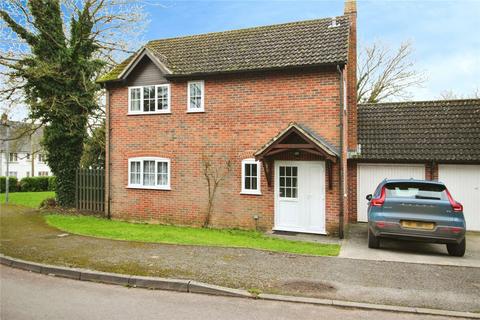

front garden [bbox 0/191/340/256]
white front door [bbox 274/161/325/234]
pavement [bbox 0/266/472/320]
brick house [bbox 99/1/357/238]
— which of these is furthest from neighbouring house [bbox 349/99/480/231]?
pavement [bbox 0/266/472/320]

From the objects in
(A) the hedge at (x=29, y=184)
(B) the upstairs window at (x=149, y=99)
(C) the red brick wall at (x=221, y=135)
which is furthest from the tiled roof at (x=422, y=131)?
(A) the hedge at (x=29, y=184)

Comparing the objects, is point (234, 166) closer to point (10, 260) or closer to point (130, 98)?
point (130, 98)

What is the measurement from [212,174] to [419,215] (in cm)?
699

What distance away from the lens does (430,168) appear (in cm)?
1434

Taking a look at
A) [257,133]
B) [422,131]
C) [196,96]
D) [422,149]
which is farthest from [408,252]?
[196,96]

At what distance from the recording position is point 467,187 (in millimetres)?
13938

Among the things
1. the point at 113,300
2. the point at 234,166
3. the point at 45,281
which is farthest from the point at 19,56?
the point at 113,300

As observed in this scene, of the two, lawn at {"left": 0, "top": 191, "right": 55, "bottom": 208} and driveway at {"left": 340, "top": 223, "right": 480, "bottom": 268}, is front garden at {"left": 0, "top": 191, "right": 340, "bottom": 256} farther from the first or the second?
lawn at {"left": 0, "top": 191, "right": 55, "bottom": 208}

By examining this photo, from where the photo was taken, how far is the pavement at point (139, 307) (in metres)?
5.27

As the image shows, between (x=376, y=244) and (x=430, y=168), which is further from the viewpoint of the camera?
(x=430, y=168)

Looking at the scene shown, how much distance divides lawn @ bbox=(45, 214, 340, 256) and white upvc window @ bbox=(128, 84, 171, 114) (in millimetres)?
4487

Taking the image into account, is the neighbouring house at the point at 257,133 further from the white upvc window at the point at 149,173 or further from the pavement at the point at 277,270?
the pavement at the point at 277,270

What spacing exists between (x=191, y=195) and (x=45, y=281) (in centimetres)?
714

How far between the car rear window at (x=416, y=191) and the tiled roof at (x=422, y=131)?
5.20 meters
